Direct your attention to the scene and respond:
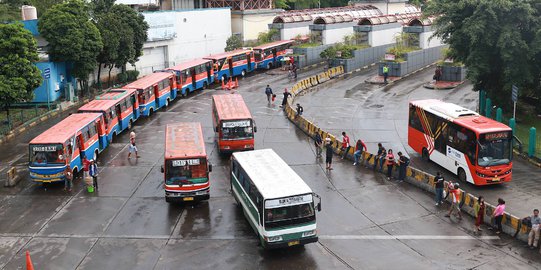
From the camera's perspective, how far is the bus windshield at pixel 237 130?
3409 cm

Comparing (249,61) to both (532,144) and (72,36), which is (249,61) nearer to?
(72,36)

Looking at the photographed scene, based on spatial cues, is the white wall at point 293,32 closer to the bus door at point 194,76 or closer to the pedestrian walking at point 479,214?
the bus door at point 194,76

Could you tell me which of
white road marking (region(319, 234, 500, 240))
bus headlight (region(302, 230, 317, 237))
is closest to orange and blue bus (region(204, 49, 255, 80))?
white road marking (region(319, 234, 500, 240))

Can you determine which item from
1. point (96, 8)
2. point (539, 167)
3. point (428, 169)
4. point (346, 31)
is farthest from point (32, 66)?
point (346, 31)

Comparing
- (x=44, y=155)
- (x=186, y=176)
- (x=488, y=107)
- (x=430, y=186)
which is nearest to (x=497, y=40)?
(x=488, y=107)

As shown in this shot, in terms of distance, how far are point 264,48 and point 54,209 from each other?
138 feet

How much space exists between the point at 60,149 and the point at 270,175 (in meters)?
12.8

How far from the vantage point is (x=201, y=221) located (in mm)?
25406

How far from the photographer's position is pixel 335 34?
232 feet

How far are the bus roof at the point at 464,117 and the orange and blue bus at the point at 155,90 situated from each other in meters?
21.1

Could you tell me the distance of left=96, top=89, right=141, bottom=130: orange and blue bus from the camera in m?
40.5

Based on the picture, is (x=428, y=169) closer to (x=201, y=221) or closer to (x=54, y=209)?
(x=201, y=221)

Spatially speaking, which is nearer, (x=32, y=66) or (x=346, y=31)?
(x=32, y=66)

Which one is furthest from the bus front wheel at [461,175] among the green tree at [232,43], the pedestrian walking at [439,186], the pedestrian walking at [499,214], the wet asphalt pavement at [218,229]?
the green tree at [232,43]
